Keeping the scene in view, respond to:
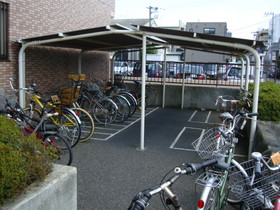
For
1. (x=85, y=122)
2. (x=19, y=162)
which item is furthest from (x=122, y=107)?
(x=19, y=162)

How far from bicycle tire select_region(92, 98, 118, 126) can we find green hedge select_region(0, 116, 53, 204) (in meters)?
4.17

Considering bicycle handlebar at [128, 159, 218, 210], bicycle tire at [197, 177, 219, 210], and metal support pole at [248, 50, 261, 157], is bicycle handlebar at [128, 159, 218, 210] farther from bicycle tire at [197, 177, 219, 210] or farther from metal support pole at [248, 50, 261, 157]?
metal support pole at [248, 50, 261, 157]

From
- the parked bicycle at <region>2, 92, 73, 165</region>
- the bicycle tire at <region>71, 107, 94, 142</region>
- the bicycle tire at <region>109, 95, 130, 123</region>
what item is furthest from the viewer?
the bicycle tire at <region>109, 95, 130, 123</region>

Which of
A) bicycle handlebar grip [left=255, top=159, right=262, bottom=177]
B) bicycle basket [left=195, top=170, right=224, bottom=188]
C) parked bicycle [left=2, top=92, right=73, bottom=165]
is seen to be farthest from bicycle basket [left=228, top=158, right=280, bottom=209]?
parked bicycle [left=2, top=92, right=73, bottom=165]

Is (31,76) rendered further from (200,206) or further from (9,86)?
(200,206)

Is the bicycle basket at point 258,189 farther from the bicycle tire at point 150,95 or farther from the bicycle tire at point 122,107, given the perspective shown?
the bicycle tire at point 150,95

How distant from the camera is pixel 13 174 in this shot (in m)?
2.26

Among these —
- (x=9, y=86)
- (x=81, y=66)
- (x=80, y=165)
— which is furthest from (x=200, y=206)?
(x=81, y=66)

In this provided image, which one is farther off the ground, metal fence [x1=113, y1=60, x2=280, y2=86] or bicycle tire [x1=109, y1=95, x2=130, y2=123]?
metal fence [x1=113, y1=60, x2=280, y2=86]

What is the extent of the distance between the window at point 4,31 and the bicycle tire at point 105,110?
246cm

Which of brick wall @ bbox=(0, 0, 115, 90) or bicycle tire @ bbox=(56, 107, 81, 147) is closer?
bicycle tire @ bbox=(56, 107, 81, 147)

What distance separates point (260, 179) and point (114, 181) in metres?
2.13

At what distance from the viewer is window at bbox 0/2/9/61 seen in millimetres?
6852

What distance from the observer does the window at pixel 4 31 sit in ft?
22.5
